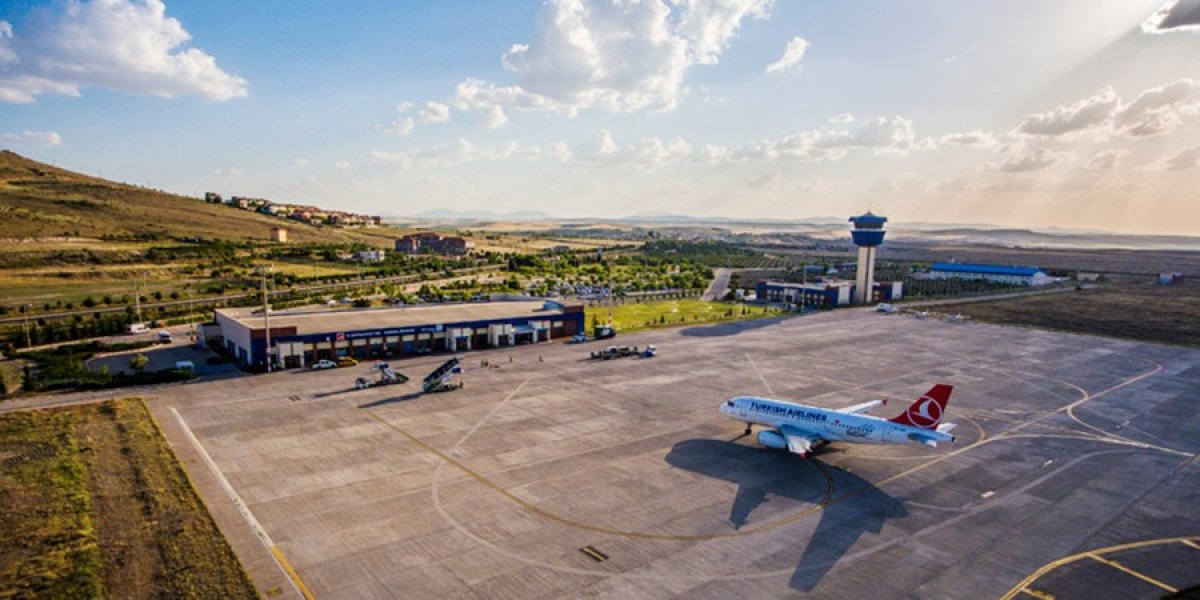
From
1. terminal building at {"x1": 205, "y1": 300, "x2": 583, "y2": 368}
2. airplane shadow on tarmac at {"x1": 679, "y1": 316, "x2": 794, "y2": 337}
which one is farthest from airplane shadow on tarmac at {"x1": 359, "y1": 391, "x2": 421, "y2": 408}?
airplane shadow on tarmac at {"x1": 679, "y1": 316, "x2": 794, "y2": 337}

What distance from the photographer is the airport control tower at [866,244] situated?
163750mm

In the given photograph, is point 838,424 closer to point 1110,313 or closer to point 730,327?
point 730,327

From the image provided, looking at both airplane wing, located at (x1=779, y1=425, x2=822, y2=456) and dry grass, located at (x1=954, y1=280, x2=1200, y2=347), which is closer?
airplane wing, located at (x1=779, y1=425, x2=822, y2=456)

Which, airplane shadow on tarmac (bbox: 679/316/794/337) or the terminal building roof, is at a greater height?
the terminal building roof

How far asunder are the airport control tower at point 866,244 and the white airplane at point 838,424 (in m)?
119

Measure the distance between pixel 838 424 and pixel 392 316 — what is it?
7543 centimetres

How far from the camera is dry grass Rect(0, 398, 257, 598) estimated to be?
3375 centimetres

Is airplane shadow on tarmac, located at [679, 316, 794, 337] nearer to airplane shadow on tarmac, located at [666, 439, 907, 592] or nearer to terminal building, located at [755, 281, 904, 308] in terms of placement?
terminal building, located at [755, 281, 904, 308]

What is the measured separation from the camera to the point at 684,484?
49.2 meters

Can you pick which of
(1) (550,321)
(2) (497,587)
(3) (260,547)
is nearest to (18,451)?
(3) (260,547)

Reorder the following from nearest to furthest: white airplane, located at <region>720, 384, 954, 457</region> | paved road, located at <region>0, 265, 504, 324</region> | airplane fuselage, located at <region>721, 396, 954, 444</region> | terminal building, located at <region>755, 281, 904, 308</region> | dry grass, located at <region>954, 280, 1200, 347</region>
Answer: white airplane, located at <region>720, 384, 954, 457</region> → airplane fuselage, located at <region>721, 396, 954, 444</region> → paved road, located at <region>0, 265, 504, 324</region> → dry grass, located at <region>954, 280, 1200, 347</region> → terminal building, located at <region>755, 281, 904, 308</region>

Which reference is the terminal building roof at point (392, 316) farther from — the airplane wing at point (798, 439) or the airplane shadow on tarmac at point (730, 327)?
the airplane wing at point (798, 439)

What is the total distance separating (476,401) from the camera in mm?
71938

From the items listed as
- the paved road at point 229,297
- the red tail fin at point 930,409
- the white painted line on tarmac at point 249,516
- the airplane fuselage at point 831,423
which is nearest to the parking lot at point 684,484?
the white painted line on tarmac at point 249,516
